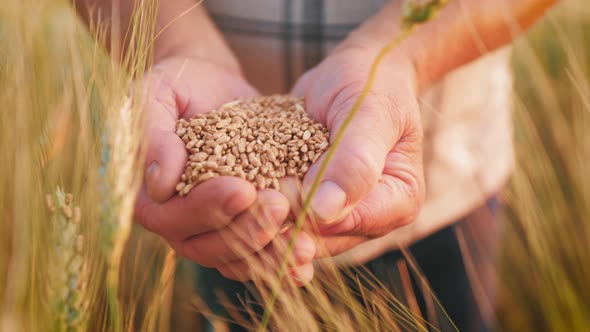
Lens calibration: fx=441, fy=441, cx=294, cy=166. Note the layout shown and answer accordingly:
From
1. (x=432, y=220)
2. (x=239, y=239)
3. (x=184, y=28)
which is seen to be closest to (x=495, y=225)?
(x=432, y=220)

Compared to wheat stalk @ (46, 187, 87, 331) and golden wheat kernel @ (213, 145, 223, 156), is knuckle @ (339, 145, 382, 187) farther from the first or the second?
wheat stalk @ (46, 187, 87, 331)

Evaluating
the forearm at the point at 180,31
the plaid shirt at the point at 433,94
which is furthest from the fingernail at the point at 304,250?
the forearm at the point at 180,31

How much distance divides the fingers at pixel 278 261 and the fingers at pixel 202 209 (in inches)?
2.8

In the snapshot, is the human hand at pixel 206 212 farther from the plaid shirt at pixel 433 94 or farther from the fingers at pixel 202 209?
the plaid shirt at pixel 433 94

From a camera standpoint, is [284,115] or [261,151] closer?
[261,151]

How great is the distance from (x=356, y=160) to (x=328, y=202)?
0.07 metres

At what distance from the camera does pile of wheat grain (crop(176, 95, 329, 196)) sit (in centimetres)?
65

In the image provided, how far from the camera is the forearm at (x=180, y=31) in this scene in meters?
0.82

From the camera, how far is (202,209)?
0.60 m

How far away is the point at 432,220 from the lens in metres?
1.03

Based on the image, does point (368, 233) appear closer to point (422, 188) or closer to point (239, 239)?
point (422, 188)

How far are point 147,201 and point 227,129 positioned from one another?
0.57ft

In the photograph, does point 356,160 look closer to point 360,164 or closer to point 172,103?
point 360,164

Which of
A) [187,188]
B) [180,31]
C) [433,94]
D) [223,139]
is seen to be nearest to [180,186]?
[187,188]
